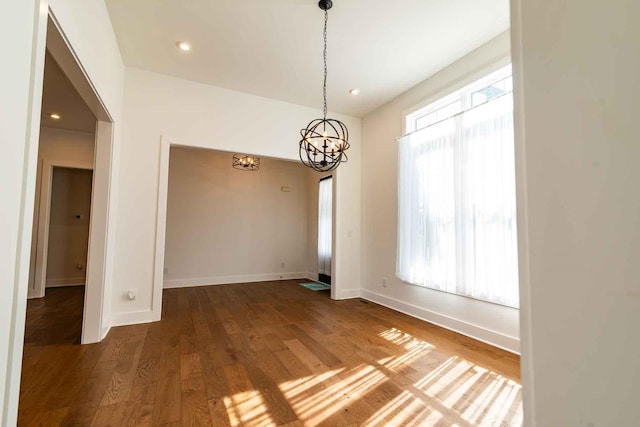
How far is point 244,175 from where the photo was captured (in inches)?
244

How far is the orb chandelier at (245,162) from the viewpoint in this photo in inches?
222

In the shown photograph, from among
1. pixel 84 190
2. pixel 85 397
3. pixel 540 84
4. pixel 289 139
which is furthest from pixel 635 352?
pixel 84 190

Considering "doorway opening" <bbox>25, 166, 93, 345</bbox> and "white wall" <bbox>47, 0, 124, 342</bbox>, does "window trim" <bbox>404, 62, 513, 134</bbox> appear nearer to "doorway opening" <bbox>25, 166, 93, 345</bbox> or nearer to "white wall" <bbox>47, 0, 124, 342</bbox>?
"white wall" <bbox>47, 0, 124, 342</bbox>

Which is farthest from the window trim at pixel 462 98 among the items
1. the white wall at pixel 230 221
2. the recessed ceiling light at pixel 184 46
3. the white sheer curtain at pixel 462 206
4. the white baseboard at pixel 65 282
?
the white baseboard at pixel 65 282

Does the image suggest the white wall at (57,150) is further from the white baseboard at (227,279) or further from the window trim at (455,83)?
the window trim at (455,83)

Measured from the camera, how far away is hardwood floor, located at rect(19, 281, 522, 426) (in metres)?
1.74

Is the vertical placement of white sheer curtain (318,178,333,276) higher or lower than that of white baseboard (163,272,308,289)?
higher

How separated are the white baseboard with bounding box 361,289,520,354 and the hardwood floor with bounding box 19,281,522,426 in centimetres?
10

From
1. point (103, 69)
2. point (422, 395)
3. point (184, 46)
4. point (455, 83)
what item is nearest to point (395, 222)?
point (455, 83)

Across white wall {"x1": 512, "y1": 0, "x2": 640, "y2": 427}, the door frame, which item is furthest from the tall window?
the door frame

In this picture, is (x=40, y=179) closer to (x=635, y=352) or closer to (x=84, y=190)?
(x=84, y=190)

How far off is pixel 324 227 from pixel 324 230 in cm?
7

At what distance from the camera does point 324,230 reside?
6137 millimetres

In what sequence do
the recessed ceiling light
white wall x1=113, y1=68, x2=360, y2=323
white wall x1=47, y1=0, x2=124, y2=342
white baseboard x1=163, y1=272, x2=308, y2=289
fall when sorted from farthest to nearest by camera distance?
white baseboard x1=163, y1=272, x2=308, y2=289 → white wall x1=113, y1=68, x2=360, y2=323 → the recessed ceiling light → white wall x1=47, y1=0, x2=124, y2=342
